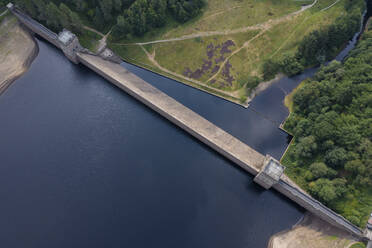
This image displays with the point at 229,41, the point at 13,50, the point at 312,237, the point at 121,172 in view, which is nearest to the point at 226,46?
the point at 229,41

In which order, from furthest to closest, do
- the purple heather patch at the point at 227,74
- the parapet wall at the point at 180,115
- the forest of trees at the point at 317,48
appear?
the purple heather patch at the point at 227,74, the forest of trees at the point at 317,48, the parapet wall at the point at 180,115

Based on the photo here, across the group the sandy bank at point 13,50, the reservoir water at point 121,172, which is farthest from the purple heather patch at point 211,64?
the sandy bank at point 13,50

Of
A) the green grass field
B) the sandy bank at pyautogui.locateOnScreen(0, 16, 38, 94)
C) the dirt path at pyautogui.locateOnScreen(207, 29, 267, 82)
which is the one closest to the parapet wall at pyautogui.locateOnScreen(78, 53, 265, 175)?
the green grass field

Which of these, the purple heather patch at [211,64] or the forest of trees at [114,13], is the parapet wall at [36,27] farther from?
the purple heather patch at [211,64]

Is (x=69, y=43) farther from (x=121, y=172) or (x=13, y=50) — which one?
(x=121, y=172)

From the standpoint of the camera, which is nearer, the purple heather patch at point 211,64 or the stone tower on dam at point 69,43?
the stone tower on dam at point 69,43

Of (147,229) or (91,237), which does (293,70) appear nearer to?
(147,229)
